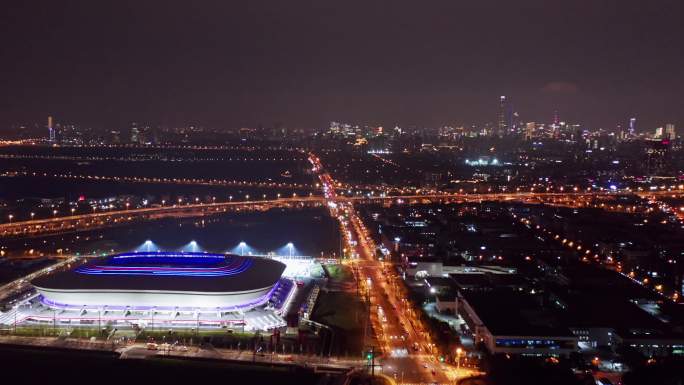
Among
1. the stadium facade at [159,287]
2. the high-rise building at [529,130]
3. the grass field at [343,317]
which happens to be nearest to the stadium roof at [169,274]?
the stadium facade at [159,287]

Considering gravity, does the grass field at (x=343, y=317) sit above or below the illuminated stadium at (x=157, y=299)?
below

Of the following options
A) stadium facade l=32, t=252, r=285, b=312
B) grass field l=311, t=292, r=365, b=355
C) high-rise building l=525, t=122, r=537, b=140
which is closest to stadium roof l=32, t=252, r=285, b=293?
stadium facade l=32, t=252, r=285, b=312

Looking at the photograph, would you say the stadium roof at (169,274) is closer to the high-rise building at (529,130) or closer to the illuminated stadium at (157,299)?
the illuminated stadium at (157,299)

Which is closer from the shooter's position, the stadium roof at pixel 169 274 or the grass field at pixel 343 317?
the grass field at pixel 343 317

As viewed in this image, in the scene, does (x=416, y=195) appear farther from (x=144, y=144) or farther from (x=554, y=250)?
(x=144, y=144)

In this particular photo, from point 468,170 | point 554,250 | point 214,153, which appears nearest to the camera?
point 554,250

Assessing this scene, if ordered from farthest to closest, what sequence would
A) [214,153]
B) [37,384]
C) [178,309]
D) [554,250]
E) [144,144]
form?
1. [144,144]
2. [214,153]
3. [554,250]
4. [178,309]
5. [37,384]

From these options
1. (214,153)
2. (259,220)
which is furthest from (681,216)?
(214,153)

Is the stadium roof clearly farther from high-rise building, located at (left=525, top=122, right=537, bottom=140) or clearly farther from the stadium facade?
high-rise building, located at (left=525, top=122, right=537, bottom=140)

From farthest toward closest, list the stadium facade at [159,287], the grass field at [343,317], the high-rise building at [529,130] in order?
the high-rise building at [529,130] → the stadium facade at [159,287] → the grass field at [343,317]
